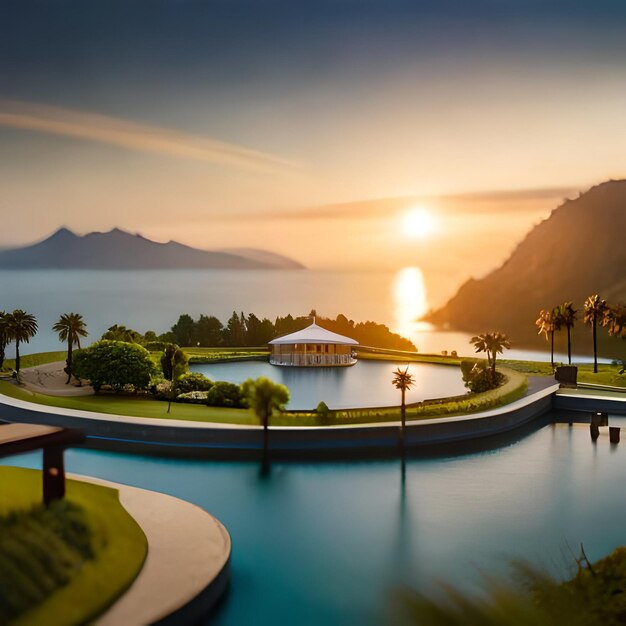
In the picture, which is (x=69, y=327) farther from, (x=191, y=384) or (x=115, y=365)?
(x=191, y=384)

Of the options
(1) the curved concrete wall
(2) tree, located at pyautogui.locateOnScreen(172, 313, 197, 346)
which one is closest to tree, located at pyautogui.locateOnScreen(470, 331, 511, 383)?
(1) the curved concrete wall

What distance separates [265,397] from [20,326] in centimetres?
2017

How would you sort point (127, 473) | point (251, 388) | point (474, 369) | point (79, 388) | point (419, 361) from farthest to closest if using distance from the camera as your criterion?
point (419, 361)
point (474, 369)
point (79, 388)
point (251, 388)
point (127, 473)

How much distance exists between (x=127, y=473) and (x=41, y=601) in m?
10.4

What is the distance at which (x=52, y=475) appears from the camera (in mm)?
10430

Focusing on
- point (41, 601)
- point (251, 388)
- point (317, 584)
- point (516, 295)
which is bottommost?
point (317, 584)

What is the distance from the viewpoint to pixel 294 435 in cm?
2095

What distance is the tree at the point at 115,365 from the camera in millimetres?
28414

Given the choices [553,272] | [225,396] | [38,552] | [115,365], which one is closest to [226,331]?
[115,365]

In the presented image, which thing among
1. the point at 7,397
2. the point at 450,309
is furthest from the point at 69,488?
the point at 450,309

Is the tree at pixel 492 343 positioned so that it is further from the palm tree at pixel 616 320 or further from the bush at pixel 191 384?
the bush at pixel 191 384

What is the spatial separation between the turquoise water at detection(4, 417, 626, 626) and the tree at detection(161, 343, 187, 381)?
23.5ft

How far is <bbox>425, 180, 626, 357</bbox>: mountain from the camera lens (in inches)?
4552

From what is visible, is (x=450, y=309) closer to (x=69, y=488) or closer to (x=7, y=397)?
(x=7, y=397)
